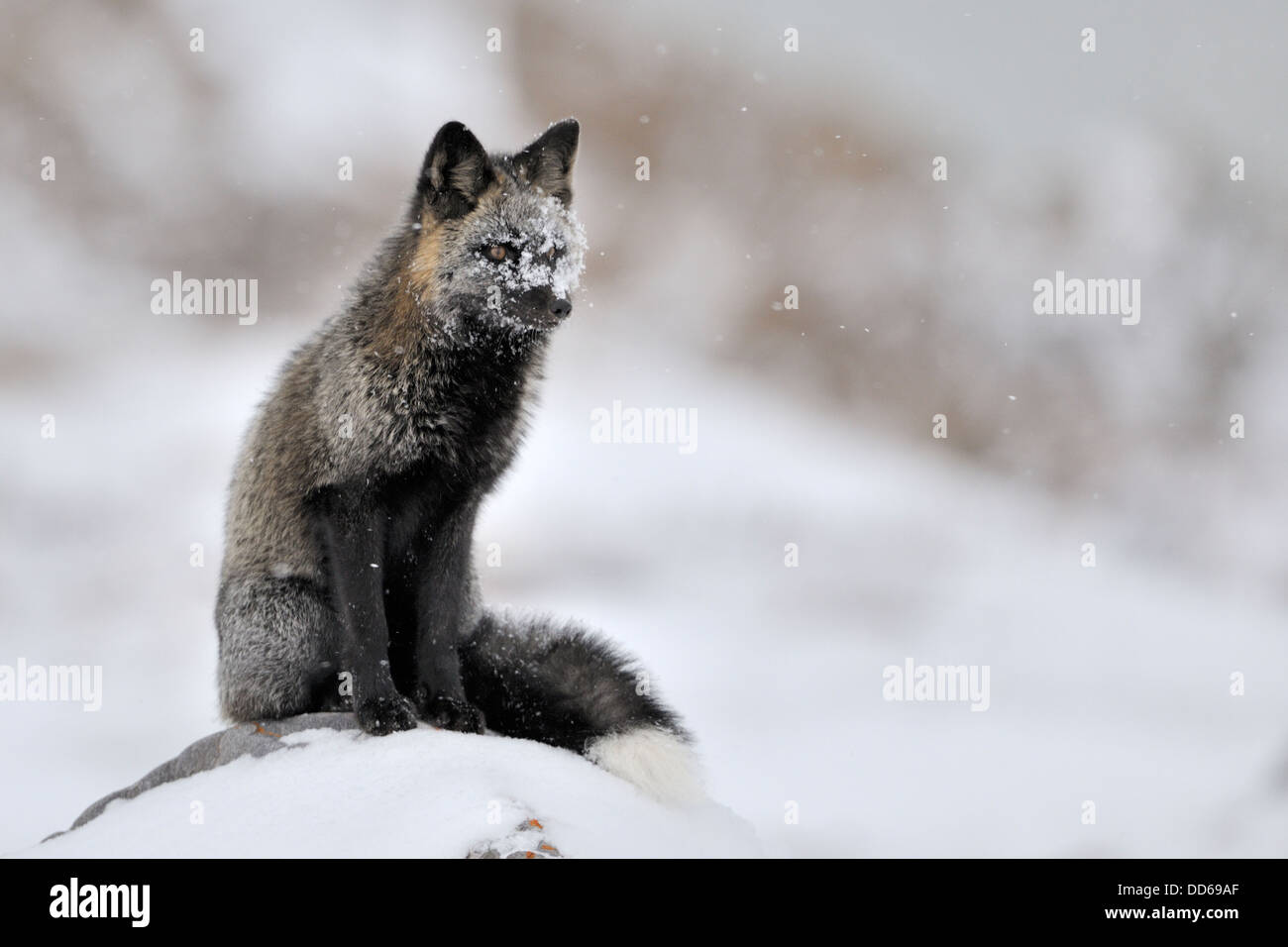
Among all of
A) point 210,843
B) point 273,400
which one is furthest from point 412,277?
point 210,843

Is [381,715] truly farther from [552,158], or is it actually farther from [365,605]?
[552,158]

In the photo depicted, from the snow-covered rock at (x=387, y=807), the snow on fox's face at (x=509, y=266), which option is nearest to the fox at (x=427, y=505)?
the snow on fox's face at (x=509, y=266)

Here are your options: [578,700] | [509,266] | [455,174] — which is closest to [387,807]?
[578,700]

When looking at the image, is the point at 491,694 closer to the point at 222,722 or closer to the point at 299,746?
the point at 299,746

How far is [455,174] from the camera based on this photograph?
4957mm

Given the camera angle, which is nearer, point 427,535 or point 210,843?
point 210,843

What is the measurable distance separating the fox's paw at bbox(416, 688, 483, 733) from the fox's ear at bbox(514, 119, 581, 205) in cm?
245

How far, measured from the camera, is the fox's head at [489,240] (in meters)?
4.78

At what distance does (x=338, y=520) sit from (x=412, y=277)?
3.83 ft

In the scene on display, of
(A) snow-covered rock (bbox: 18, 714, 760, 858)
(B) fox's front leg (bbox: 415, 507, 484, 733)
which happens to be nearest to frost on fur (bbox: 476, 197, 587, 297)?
(B) fox's front leg (bbox: 415, 507, 484, 733)

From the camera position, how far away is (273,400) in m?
5.38

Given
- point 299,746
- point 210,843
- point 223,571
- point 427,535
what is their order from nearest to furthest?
point 210,843 → point 299,746 → point 427,535 → point 223,571

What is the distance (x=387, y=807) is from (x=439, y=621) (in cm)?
105

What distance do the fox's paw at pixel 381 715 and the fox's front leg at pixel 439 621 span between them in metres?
0.26
